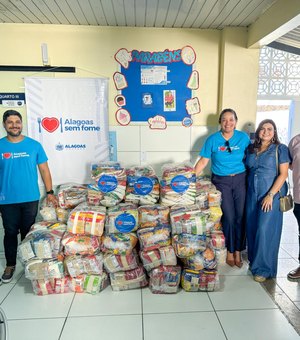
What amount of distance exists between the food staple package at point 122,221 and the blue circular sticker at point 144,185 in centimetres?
21

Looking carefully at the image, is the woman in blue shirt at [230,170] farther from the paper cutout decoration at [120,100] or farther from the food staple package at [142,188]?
the paper cutout decoration at [120,100]

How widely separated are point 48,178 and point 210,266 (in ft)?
5.40

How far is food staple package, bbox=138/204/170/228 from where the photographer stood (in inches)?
93.4

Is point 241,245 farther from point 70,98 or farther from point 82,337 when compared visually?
point 70,98

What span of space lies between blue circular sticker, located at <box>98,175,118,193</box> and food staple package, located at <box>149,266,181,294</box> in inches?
30.5

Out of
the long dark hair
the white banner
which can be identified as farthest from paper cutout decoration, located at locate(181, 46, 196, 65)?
the long dark hair

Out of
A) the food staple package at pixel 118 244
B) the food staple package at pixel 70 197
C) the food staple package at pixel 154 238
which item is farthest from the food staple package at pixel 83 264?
the food staple package at pixel 70 197

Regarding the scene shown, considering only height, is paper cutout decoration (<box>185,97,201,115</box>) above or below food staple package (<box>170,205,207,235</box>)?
above

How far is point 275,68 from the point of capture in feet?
14.9

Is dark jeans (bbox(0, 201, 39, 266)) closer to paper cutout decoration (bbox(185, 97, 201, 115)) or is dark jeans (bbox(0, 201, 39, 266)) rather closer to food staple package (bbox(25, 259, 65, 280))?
food staple package (bbox(25, 259, 65, 280))

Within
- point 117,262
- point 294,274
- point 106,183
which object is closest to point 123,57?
point 106,183

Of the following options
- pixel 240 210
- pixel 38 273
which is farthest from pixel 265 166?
pixel 38 273

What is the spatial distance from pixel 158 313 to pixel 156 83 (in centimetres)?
211

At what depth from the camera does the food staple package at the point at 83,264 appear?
2250 millimetres
